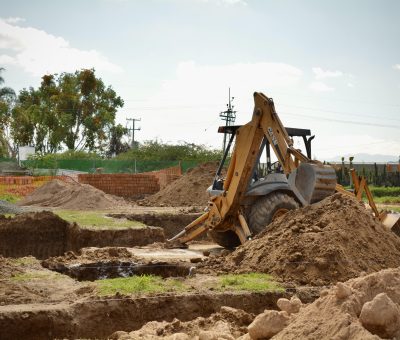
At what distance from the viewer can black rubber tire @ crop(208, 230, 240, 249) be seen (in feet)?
48.6

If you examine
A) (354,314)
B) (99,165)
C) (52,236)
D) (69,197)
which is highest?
(99,165)

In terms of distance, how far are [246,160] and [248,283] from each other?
5423mm

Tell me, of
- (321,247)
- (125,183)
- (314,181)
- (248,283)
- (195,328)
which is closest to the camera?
(195,328)

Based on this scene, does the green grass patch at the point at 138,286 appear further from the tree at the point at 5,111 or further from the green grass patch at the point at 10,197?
the tree at the point at 5,111

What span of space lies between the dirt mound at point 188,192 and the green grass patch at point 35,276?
17.4m

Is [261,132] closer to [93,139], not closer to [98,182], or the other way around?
[98,182]

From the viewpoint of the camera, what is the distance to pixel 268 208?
519 inches

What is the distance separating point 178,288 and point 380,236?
13.3 feet

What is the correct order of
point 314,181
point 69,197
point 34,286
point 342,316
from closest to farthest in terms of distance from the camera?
point 342,316, point 34,286, point 314,181, point 69,197

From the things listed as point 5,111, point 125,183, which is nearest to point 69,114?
point 5,111

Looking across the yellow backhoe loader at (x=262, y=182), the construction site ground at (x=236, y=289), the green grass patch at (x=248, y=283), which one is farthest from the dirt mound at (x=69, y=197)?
the green grass patch at (x=248, y=283)

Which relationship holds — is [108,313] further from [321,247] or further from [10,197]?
[10,197]

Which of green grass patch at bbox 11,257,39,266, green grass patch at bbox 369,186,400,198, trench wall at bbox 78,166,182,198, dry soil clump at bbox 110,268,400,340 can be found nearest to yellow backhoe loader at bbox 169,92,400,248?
green grass patch at bbox 11,257,39,266

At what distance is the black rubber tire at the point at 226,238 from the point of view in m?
14.8
